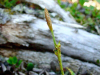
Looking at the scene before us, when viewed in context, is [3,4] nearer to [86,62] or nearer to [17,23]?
[17,23]

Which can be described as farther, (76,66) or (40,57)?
(40,57)

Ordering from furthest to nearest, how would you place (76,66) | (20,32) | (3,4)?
(3,4), (20,32), (76,66)

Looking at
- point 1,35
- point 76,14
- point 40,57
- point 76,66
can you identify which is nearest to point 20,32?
point 1,35

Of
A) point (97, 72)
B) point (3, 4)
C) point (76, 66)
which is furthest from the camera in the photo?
point (3, 4)

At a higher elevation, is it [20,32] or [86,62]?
[20,32]

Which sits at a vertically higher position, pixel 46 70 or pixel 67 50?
pixel 67 50

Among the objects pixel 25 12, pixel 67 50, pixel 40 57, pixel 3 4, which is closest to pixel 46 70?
pixel 40 57

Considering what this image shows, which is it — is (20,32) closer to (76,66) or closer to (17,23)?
(17,23)

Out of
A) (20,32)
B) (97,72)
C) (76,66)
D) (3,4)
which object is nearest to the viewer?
(97,72)

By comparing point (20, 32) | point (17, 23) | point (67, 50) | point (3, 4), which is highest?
point (3, 4)
